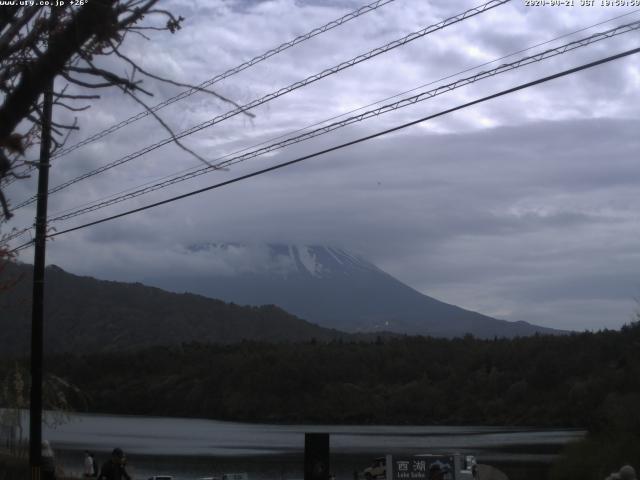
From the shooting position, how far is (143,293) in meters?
161

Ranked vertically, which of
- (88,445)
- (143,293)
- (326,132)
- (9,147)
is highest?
(143,293)

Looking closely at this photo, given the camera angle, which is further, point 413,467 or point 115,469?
point 413,467

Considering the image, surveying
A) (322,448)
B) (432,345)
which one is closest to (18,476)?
(322,448)

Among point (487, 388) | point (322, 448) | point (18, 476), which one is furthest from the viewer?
point (487, 388)

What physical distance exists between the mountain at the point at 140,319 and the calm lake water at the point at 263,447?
51.6 meters

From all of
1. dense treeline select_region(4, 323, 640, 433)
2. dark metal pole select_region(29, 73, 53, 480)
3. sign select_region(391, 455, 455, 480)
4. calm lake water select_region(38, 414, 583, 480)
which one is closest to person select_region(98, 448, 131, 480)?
dark metal pole select_region(29, 73, 53, 480)

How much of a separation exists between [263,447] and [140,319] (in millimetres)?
93555

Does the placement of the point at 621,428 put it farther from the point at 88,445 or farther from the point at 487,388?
the point at 487,388

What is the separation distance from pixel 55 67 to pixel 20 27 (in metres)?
0.99

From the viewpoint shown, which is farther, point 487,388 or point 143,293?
point 143,293

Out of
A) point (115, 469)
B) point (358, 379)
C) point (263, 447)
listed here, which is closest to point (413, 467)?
point (115, 469)

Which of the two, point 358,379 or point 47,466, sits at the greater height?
point 358,379

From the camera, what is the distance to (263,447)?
59219 mm

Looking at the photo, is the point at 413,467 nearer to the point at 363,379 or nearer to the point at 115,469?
Answer: the point at 115,469
